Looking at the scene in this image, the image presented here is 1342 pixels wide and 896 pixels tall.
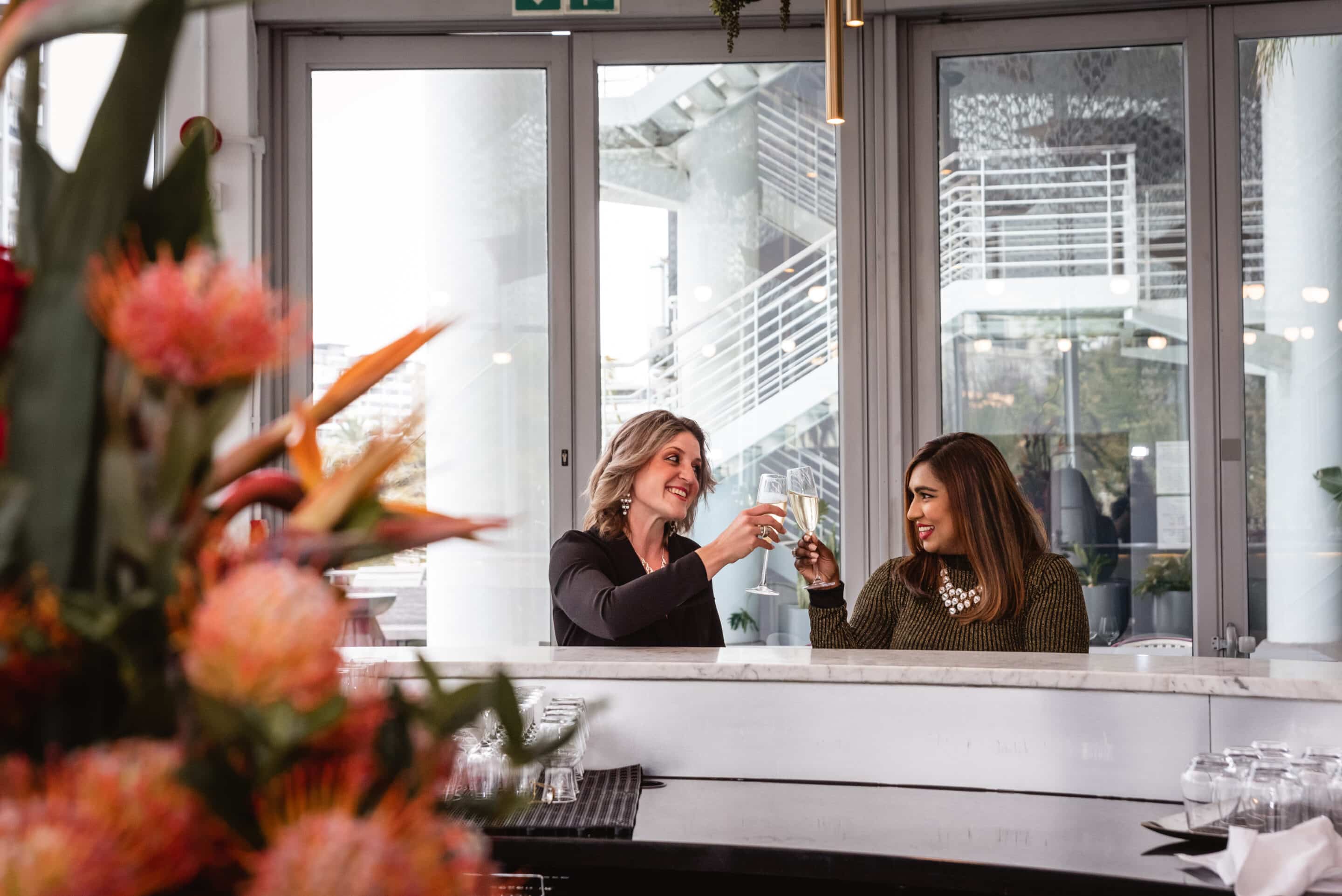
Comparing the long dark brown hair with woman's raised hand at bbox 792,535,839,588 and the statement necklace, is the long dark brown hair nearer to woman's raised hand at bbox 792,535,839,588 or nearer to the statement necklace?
the statement necklace

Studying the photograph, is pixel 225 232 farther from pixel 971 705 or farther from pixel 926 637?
pixel 971 705

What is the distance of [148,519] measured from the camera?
0.43 meters

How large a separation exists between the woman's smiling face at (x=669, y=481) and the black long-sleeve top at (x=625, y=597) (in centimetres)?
12

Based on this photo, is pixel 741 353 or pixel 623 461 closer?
pixel 623 461

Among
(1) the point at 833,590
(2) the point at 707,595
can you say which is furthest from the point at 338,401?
(2) the point at 707,595

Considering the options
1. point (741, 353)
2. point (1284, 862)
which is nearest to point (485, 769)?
point (1284, 862)

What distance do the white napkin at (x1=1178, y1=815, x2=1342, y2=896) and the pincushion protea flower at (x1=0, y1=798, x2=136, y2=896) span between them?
1.33 metres

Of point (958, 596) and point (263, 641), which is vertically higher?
point (263, 641)

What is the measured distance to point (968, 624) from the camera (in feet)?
8.55

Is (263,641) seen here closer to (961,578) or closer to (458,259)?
(961,578)

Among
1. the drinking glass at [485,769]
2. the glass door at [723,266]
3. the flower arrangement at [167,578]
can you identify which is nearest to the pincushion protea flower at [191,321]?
the flower arrangement at [167,578]

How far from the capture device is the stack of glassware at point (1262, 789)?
1475 mm

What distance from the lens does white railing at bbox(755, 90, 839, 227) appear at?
408cm

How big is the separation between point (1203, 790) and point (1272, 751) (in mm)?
102
